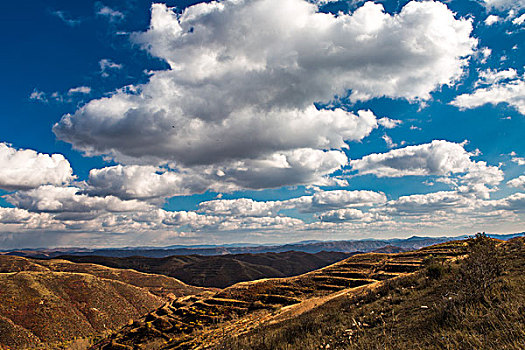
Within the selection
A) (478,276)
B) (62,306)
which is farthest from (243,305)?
(62,306)

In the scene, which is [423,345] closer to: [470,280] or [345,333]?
[345,333]

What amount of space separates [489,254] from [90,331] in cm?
12452

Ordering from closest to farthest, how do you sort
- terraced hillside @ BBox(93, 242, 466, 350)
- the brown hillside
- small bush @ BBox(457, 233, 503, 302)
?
1. small bush @ BBox(457, 233, 503, 302)
2. terraced hillside @ BBox(93, 242, 466, 350)
3. the brown hillside

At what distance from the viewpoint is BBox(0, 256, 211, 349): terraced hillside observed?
289 ft

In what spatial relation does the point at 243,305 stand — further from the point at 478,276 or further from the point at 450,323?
the point at 450,323

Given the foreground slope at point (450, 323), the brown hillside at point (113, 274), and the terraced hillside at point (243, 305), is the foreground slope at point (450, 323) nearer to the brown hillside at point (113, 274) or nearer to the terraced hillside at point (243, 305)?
the terraced hillside at point (243, 305)

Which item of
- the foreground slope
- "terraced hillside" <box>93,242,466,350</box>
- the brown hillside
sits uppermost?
the foreground slope

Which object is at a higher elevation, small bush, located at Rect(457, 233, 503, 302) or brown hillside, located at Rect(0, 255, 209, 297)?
small bush, located at Rect(457, 233, 503, 302)

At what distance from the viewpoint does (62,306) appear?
10838cm

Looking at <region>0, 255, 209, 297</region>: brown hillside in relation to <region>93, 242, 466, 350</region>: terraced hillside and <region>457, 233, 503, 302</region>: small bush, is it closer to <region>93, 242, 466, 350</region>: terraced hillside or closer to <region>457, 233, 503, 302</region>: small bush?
<region>93, 242, 466, 350</region>: terraced hillside

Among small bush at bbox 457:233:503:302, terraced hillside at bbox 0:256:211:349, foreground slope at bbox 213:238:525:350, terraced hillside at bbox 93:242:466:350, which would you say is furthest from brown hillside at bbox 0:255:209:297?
small bush at bbox 457:233:503:302

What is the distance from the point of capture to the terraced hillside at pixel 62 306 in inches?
3465

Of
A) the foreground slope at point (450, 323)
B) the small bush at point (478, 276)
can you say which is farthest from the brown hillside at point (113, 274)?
the small bush at point (478, 276)

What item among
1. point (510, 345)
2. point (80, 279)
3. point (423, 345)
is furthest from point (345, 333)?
point (80, 279)
